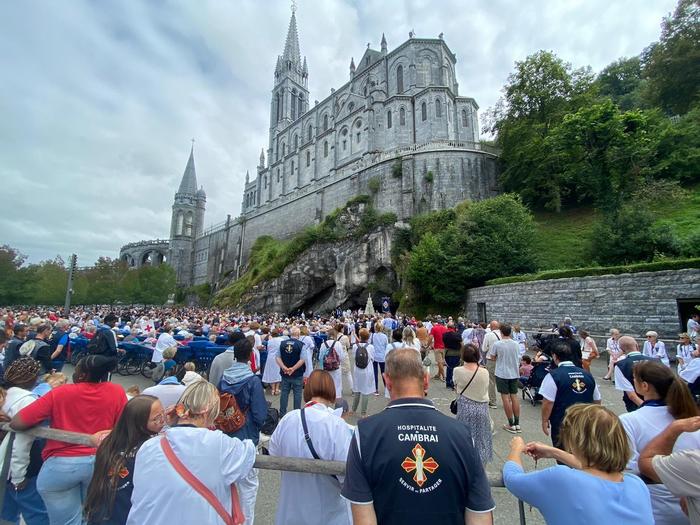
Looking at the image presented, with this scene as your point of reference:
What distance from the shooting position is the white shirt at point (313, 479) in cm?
227

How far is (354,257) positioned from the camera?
1185 inches

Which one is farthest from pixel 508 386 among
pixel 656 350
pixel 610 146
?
pixel 610 146

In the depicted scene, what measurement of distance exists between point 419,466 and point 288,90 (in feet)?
245

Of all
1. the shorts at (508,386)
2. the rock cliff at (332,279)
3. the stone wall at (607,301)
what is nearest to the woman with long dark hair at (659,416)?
the shorts at (508,386)

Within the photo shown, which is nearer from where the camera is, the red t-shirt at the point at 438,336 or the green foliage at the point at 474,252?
the red t-shirt at the point at 438,336

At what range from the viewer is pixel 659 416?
2.47 m

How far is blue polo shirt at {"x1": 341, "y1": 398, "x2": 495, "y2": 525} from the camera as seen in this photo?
1542 mm

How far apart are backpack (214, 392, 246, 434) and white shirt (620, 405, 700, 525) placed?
3.14 meters

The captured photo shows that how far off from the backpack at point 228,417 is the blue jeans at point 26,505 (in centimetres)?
144

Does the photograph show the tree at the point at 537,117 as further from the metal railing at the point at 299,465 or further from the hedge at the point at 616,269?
the metal railing at the point at 299,465

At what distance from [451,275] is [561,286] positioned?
7223 mm

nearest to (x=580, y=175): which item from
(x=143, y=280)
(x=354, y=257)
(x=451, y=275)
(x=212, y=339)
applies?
(x=451, y=275)

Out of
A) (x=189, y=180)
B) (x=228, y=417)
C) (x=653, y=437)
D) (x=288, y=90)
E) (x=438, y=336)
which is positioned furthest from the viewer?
(x=189, y=180)

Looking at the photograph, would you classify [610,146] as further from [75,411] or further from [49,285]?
[49,285]
